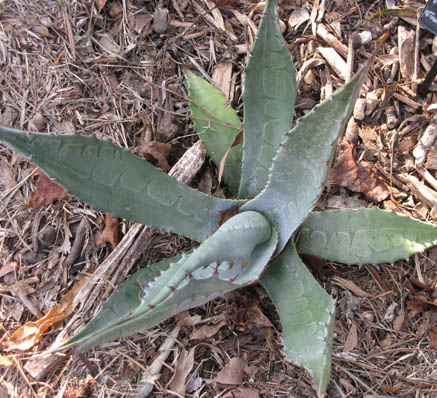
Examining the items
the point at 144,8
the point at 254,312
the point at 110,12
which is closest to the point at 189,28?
the point at 144,8

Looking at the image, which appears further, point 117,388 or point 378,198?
point 378,198

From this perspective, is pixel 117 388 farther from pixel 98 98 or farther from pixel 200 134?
pixel 98 98

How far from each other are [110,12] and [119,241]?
103cm

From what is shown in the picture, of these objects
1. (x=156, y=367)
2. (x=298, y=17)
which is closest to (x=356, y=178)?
(x=298, y=17)

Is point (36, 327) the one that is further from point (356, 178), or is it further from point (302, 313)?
point (356, 178)

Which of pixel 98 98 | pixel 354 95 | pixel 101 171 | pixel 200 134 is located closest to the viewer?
pixel 354 95

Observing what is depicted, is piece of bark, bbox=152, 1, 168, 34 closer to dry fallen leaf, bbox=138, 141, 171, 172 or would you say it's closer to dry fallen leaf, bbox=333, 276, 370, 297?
dry fallen leaf, bbox=138, 141, 171, 172

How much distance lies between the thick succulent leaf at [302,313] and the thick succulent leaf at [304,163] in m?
0.09

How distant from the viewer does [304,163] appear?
114 cm

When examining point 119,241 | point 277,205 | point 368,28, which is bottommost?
point 119,241

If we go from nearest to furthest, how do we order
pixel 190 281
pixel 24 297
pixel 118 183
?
pixel 190 281, pixel 118 183, pixel 24 297

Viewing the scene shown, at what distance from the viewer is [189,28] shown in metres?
1.81

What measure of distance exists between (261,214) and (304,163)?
0.28 meters

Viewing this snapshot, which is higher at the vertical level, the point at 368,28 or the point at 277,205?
the point at 368,28
